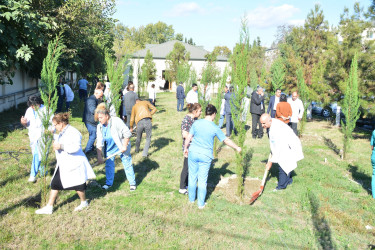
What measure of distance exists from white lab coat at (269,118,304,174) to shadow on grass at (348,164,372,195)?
2.11 metres

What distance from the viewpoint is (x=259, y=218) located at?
17.0 feet

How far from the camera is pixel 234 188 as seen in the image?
20.9ft

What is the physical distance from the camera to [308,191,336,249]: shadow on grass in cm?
445

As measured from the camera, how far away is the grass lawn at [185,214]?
14.4 feet

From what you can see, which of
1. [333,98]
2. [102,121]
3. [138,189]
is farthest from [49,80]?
[333,98]

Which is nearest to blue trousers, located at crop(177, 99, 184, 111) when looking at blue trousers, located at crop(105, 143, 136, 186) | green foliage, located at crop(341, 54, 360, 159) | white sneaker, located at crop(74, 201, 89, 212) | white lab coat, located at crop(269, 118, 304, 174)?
green foliage, located at crop(341, 54, 360, 159)

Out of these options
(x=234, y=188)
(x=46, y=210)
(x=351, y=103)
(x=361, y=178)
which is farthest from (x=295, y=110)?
(x=46, y=210)

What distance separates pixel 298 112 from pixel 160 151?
4.95 meters

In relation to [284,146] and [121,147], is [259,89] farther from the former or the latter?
[121,147]

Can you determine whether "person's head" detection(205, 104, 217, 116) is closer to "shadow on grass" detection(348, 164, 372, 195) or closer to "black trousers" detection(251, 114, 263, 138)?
"shadow on grass" detection(348, 164, 372, 195)

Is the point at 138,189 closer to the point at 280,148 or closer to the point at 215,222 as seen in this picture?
the point at 215,222

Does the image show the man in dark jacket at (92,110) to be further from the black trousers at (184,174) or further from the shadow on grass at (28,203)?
the black trousers at (184,174)

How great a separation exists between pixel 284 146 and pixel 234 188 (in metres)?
1.40

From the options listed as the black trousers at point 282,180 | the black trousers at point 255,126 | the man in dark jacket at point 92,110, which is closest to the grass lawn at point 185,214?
the black trousers at point 282,180
